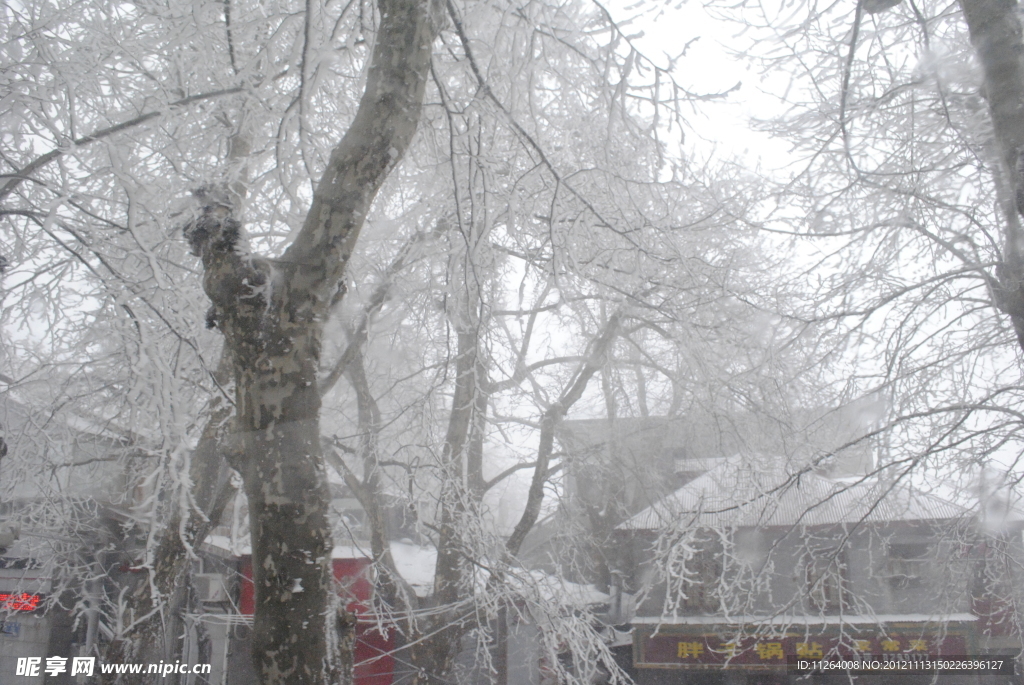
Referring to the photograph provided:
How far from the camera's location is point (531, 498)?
343 inches

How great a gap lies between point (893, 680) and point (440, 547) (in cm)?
910

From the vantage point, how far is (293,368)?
94.5 inches

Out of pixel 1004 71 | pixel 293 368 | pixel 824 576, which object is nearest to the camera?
pixel 293 368

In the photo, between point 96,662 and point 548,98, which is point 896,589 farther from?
point 96,662

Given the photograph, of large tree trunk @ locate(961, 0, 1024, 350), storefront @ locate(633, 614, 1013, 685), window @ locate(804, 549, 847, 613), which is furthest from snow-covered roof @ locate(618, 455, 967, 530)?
storefront @ locate(633, 614, 1013, 685)

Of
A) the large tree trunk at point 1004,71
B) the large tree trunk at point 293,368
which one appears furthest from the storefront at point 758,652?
the large tree trunk at point 293,368

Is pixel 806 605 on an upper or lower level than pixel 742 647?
upper

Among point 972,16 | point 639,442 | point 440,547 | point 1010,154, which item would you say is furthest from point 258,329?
point 639,442

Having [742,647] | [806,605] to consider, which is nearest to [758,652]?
[742,647]

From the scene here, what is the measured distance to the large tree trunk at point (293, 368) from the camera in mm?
2197

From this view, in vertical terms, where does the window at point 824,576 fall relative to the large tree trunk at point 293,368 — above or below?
below

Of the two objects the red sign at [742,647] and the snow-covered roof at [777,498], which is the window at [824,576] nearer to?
the snow-covered roof at [777,498]

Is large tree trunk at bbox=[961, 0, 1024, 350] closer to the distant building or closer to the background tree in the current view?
the background tree

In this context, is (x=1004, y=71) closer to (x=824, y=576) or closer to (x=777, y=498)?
(x=777, y=498)
